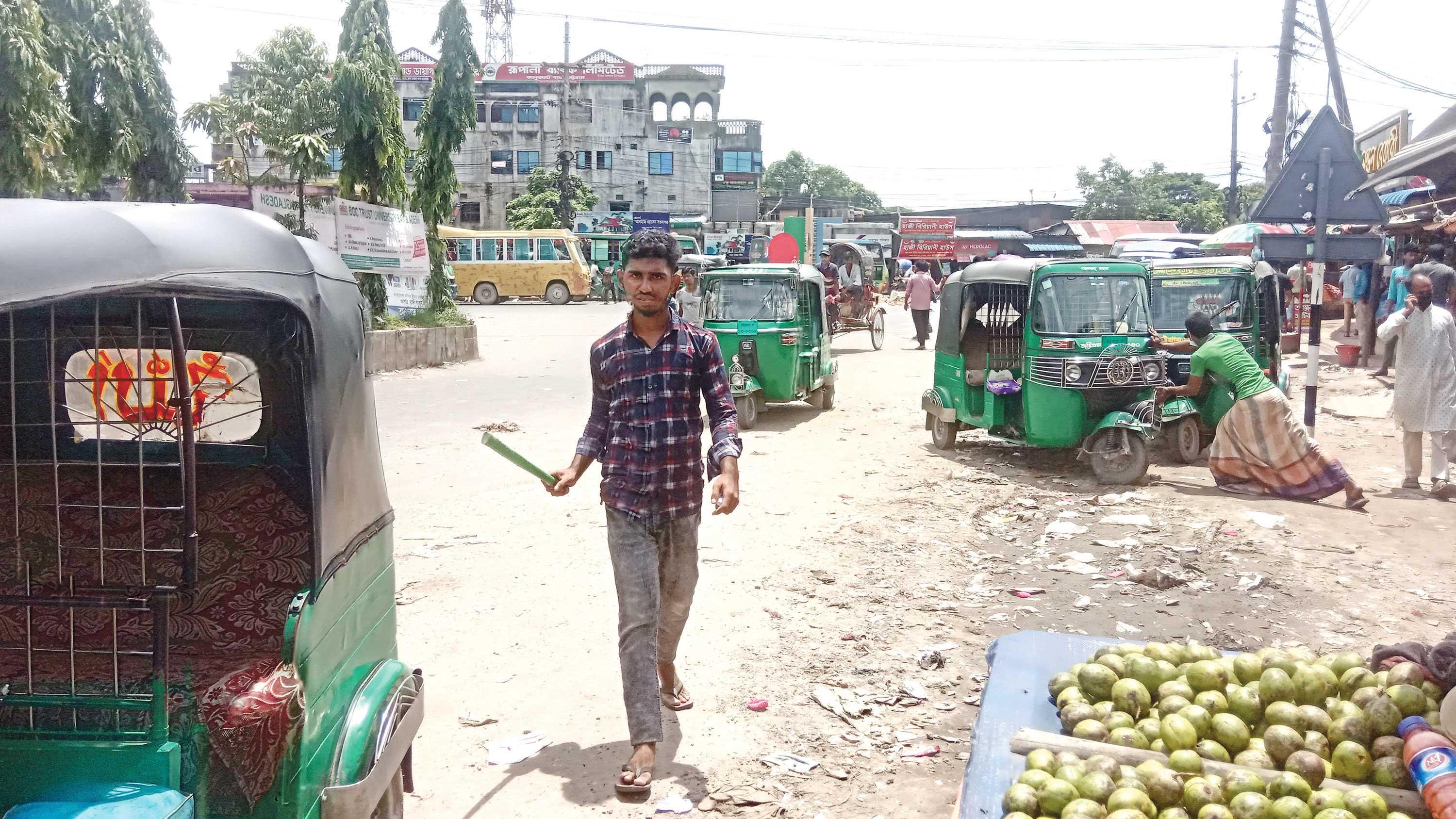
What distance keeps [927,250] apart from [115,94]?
38203mm

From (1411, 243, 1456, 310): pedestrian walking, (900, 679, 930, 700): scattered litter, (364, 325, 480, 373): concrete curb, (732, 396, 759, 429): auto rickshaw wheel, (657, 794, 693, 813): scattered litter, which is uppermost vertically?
(1411, 243, 1456, 310): pedestrian walking

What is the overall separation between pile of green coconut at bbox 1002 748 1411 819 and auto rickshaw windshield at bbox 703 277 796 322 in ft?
32.1

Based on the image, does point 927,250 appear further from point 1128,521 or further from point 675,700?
point 675,700

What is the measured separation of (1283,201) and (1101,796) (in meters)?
8.11

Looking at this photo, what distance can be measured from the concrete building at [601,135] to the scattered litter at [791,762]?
5716cm

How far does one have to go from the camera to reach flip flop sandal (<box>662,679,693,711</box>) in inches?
171

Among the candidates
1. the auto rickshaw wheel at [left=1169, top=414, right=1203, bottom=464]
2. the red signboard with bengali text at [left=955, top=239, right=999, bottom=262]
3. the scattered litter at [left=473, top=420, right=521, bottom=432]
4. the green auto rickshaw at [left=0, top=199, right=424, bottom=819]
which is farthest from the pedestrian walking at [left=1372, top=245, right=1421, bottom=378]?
the red signboard with bengali text at [left=955, top=239, right=999, bottom=262]

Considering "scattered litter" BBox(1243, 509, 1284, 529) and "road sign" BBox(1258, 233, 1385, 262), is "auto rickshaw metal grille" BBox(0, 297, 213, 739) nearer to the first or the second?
"scattered litter" BBox(1243, 509, 1284, 529)

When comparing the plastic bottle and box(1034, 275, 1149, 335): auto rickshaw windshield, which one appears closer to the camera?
the plastic bottle

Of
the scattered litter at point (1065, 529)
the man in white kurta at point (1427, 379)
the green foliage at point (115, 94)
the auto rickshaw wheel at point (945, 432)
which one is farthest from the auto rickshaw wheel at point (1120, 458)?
the green foliage at point (115, 94)

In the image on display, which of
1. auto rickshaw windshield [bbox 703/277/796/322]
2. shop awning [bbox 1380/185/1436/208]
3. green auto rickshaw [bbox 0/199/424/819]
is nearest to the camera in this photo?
green auto rickshaw [bbox 0/199/424/819]

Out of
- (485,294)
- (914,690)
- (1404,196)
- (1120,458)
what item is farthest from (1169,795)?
(485,294)

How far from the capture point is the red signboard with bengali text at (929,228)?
5097 centimetres

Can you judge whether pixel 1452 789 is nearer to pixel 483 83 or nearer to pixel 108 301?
pixel 108 301
